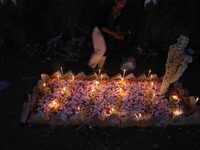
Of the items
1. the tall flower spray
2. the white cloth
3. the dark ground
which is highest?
the white cloth

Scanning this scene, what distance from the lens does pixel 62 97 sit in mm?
4285

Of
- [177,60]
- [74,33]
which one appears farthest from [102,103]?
[74,33]

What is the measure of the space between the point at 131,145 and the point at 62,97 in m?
2.04

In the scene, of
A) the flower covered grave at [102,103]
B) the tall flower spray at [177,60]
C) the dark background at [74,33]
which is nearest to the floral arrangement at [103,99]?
the flower covered grave at [102,103]

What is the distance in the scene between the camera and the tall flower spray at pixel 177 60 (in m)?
3.25

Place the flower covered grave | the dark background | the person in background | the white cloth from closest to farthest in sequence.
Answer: the flower covered grave → the person in background → the white cloth → the dark background

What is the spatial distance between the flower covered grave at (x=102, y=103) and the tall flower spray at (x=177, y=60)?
0.67 metres

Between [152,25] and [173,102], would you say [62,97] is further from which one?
[152,25]

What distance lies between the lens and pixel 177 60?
11.2ft

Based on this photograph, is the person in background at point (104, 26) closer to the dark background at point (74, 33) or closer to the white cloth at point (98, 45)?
the white cloth at point (98, 45)

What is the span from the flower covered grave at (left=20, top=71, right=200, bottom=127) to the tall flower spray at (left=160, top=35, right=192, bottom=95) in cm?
67

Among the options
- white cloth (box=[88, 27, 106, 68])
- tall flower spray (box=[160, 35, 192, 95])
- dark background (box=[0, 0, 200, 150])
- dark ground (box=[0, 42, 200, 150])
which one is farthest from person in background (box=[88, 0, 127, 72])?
dark ground (box=[0, 42, 200, 150])

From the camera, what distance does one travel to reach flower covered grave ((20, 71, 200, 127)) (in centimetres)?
354

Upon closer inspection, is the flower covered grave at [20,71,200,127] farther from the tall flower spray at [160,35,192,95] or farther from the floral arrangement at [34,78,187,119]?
the tall flower spray at [160,35,192,95]
